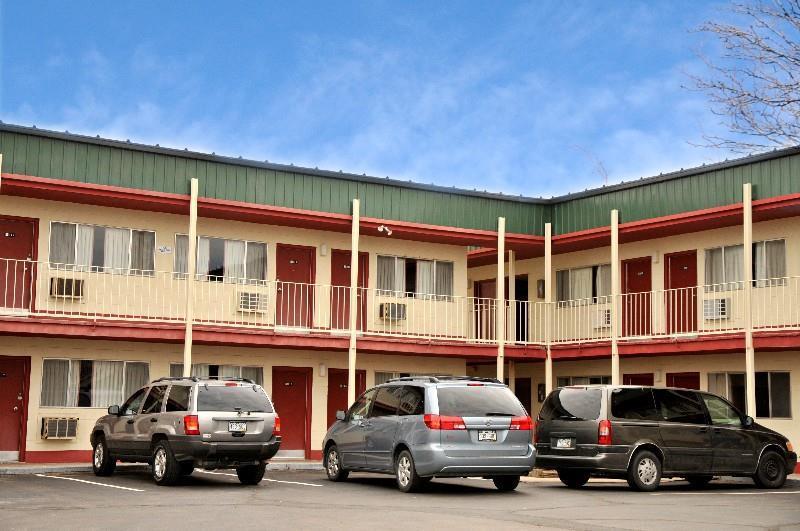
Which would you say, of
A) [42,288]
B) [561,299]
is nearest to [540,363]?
[561,299]

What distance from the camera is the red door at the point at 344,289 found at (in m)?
27.2

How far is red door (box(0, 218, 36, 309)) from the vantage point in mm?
23359

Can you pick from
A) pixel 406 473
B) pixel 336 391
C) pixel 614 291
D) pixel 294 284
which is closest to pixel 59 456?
pixel 294 284

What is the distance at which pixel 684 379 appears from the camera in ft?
88.9

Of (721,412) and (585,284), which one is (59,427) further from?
(585,284)

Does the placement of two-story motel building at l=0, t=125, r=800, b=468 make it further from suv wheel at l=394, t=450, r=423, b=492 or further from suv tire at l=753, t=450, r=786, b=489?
suv wheel at l=394, t=450, r=423, b=492

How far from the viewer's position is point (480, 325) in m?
29.8

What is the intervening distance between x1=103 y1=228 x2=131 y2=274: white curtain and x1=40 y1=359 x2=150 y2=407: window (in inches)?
85.8

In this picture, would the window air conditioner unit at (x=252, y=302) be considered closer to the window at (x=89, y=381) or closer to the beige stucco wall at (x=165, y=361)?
the beige stucco wall at (x=165, y=361)

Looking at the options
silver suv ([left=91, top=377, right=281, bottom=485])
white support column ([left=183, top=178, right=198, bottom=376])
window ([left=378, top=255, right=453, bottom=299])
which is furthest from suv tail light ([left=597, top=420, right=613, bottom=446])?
window ([left=378, top=255, right=453, bottom=299])

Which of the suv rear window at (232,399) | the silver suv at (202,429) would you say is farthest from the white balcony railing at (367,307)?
the suv rear window at (232,399)

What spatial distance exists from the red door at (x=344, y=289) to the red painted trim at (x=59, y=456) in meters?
6.67

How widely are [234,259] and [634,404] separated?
37.7ft

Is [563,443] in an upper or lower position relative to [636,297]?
lower
